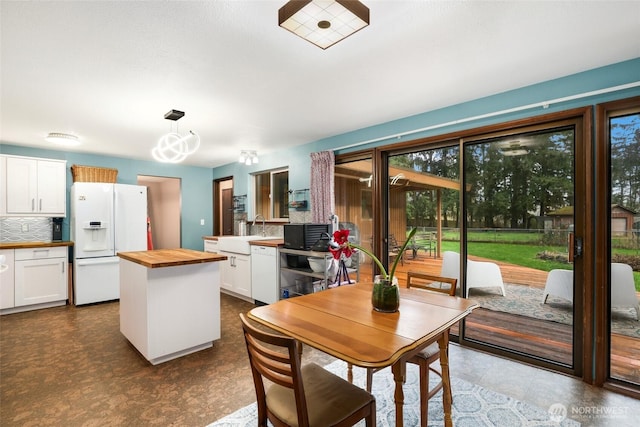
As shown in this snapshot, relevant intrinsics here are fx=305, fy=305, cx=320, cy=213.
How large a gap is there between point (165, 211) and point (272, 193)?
10.8 feet

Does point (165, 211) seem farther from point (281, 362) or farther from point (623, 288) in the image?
point (623, 288)

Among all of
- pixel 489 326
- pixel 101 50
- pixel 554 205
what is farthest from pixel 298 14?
pixel 489 326

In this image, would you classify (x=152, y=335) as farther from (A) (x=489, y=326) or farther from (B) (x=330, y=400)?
(A) (x=489, y=326)

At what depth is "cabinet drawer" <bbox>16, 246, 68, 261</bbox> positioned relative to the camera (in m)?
4.09

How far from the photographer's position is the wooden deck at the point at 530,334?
2.29m

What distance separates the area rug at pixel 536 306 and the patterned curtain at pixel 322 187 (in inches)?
75.6

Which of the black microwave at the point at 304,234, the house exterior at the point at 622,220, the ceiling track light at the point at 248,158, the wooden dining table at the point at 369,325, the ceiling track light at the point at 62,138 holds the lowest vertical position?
the wooden dining table at the point at 369,325

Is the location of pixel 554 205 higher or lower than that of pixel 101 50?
lower

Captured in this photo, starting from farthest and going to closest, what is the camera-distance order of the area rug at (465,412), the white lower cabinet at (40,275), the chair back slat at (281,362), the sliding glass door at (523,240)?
the white lower cabinet at (40,275), the sliding glass door at (523,240), the area rug at (465,412), the chair back slat at (281,362)

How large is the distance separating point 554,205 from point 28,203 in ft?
20.4

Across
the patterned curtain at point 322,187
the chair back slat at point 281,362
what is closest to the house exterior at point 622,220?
the chair back slat at point 281,362

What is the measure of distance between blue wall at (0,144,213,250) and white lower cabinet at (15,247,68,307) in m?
0.61

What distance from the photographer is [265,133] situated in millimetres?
3982

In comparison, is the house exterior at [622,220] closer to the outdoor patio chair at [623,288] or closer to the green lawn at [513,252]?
the outdoor patio chair at [623,288]
